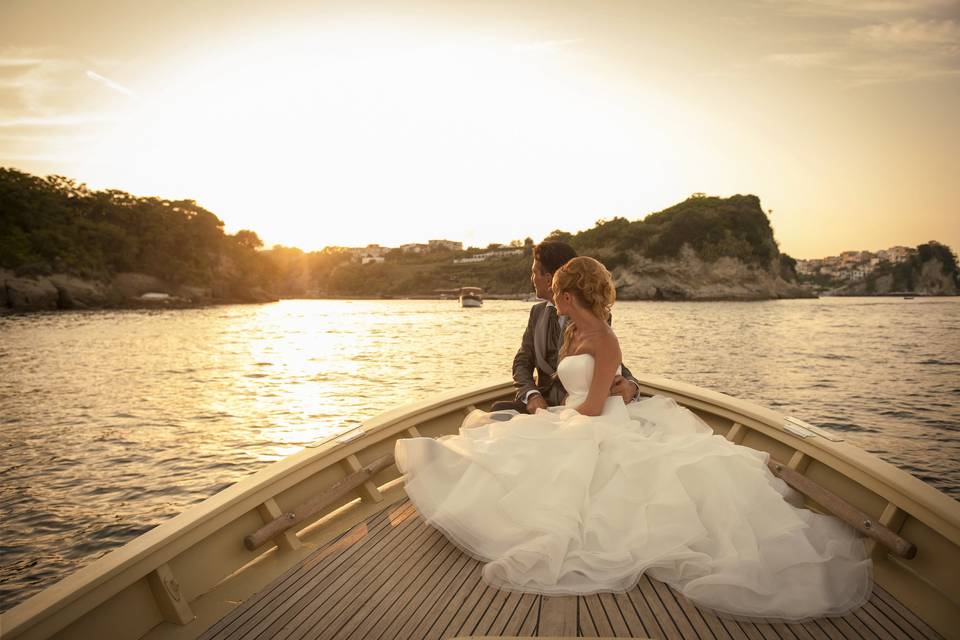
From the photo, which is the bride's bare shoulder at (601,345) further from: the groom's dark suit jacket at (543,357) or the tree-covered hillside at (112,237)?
the tree-covered hillside at (112,237)

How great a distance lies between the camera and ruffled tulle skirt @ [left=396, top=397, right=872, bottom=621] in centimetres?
213

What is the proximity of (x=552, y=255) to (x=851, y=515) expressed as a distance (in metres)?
2.17

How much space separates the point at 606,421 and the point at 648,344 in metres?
30.4

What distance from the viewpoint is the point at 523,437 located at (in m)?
2.70

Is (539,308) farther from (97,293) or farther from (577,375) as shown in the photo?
(97,293)

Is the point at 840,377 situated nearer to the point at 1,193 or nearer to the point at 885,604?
the point at 885,604

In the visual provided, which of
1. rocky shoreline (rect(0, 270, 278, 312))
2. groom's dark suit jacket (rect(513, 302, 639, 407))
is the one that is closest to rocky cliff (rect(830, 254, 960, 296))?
rocky shoreline (rect(0, 270, 278, 312))

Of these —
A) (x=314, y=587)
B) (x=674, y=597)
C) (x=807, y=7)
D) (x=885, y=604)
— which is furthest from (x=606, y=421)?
(x=807, y=7)

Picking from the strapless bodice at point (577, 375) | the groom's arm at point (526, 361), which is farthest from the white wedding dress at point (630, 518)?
the groom's arm at point (526, 361)

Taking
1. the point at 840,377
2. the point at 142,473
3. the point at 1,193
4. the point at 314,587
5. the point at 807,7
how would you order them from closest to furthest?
the point at 314,587 → the point at 142,473 → the point at 807,7 → the point at 840,377 → the point at 1,193

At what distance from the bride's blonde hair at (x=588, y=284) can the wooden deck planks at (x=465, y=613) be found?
144cm

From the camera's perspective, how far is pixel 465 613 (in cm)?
213

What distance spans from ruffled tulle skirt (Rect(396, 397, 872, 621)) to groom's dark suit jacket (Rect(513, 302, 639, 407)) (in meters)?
0.93

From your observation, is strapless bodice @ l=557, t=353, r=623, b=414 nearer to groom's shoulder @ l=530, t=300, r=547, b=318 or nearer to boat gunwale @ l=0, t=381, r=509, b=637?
groom's shoulder @ l=530, t=300, r=547, b=318
